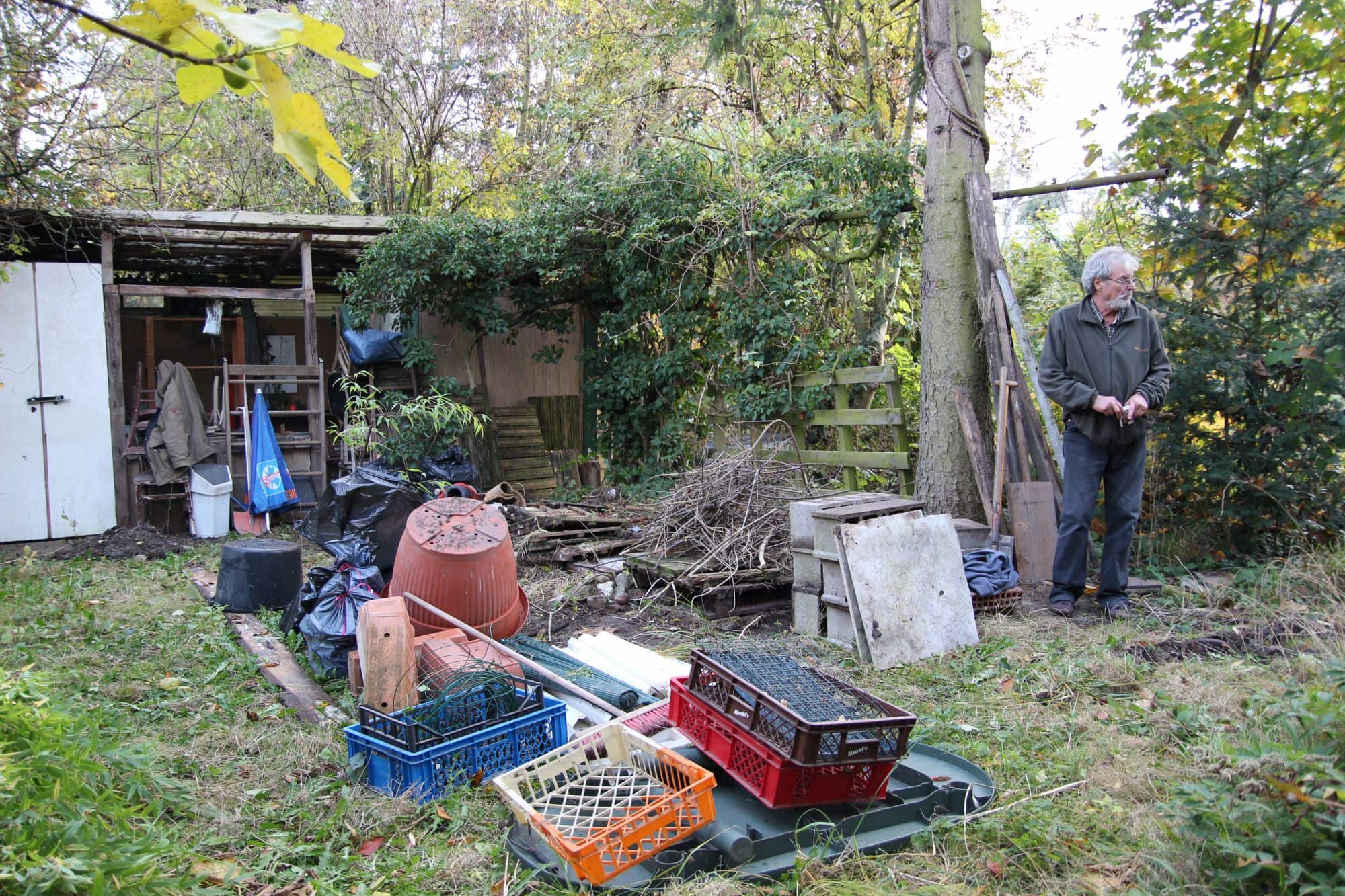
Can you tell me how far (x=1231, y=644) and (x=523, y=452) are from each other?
838 centimetres

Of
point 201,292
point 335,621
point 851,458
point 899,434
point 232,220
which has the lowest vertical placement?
point 335,621

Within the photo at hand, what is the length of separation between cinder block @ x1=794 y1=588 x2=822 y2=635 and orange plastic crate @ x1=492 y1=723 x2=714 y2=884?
2.01 m

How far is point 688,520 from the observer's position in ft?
19.4

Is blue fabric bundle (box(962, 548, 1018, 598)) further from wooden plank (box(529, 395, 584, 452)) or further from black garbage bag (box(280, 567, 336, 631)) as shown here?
wooden plank (box(529, 395, 584, 452))

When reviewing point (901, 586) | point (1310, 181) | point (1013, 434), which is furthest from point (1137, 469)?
point (1310, 181)

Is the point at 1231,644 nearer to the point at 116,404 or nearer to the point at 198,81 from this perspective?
the point at 198,81

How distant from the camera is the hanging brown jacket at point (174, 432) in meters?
9.03

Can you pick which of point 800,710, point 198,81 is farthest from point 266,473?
point 198,81

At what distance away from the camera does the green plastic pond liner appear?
378 cm

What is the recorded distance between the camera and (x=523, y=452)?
435 inches

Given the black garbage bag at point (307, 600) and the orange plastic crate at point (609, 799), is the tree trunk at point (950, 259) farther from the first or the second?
the black garbage bag at point (307, 600)

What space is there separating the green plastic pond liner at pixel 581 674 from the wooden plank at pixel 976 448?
2715 mm

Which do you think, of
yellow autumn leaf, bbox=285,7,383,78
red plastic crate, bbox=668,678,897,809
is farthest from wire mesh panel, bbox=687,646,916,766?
yellow autumn leaf, bbox=285,7,383,78

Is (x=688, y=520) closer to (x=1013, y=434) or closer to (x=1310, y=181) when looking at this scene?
(x=1013, y=434)
